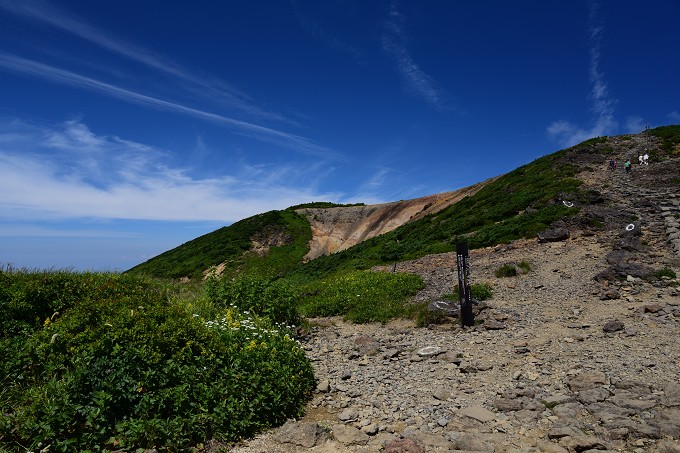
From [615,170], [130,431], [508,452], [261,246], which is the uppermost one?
[615,170]

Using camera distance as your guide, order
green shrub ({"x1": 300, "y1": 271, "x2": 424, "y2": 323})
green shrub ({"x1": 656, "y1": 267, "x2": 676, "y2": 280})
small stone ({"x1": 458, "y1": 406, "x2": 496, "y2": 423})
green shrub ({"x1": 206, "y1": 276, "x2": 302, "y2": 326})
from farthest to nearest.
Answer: green shrub ({"x1": 300, "y1": 271, "x2": 424, "y2": 323}) < green shrub ({"x1": 656, "y1": 267, "x2": 676, "y2": 280}) < green shrub ({"x1": 206, "y1": 276, "x2": 302, "y2": 326}) < small stone ({"x1": 458, "y1": 406, "x2": 496, "y2": 423})

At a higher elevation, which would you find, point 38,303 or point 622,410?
point 38,303

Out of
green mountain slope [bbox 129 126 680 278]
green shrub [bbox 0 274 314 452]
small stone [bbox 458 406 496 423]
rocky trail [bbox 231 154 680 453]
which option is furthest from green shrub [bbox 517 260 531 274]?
green shrub [bbox 0 274 314 452]

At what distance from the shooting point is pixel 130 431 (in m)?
5.18

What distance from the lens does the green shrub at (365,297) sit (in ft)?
45.2

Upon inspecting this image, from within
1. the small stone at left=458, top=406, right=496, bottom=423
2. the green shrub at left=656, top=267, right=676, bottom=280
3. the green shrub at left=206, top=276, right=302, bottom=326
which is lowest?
the small stone at left=458, top=406, right=496, bottom=423

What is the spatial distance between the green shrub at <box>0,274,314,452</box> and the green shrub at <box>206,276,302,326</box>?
11.2ft

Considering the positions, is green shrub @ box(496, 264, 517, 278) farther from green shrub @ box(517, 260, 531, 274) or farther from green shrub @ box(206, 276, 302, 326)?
green shrub @ box(206, 276, 302, 326)

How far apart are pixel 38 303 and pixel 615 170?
36.8 m

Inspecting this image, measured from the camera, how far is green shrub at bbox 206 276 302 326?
1146 cm

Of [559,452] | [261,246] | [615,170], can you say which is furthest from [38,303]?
[261,246]

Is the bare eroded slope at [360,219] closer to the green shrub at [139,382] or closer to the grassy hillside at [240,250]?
the grassy hillside at [240,250]

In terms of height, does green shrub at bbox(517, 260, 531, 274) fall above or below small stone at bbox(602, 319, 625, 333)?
above

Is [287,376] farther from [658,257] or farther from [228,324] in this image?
[658,257]
